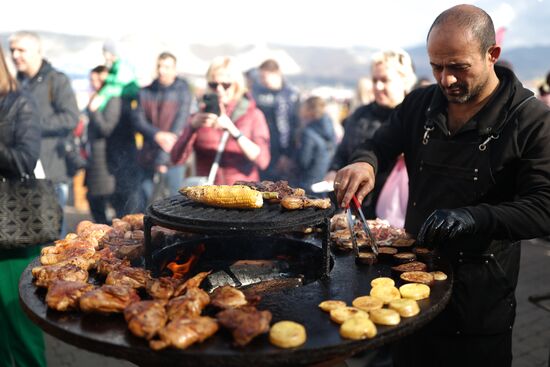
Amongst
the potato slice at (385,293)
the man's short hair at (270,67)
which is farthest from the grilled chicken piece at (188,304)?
the man's short hair at (270,67)

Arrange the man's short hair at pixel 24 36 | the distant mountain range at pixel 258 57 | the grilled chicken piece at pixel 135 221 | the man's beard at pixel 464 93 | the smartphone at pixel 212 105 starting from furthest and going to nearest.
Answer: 1. the distant mountain range at pixel 258 57
2. the man's short hair at pixel 24 36
3. the smartphone at pixel 212 105
4. the grilled chicken piece at pixel 135 221
5. the man's beard at pixel 464 93

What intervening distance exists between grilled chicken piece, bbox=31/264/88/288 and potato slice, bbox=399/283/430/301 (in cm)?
148

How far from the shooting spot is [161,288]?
2.18m

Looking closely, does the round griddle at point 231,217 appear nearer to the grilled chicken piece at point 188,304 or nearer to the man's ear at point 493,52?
the grilled chicken piece at point 188,304

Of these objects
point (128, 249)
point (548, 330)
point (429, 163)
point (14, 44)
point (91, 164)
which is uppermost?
Answer: point (14, 44)

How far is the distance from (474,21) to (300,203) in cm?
132

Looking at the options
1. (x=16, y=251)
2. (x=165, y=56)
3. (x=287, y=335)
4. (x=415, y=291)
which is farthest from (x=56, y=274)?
(x=165, y=56)

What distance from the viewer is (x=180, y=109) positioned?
6.88 meters

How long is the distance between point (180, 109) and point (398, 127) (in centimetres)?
419

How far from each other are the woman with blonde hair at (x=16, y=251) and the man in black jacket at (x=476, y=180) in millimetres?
2443

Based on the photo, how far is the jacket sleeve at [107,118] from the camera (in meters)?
6.55

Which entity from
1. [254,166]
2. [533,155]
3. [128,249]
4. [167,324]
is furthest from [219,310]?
[254,166]

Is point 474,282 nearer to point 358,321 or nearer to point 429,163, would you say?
point 429,163

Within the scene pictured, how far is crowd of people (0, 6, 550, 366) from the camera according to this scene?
261 cm
